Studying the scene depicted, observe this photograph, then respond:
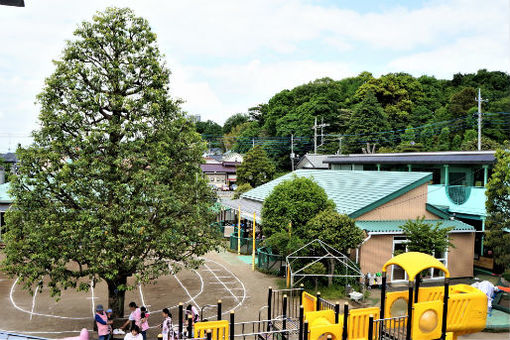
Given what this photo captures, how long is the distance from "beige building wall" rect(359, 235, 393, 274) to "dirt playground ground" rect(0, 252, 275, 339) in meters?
4.53

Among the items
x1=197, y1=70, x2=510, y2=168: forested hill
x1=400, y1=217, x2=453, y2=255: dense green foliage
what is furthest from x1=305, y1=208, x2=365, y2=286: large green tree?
x1=197, y1=70, x2=510, y2=168: forested hill

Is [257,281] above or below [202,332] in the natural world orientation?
below

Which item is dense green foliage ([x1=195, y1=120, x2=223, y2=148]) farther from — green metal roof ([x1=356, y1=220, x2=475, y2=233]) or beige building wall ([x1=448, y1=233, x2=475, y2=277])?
beige building wall ([x1=448, y1=233, x2=475, y2=277])

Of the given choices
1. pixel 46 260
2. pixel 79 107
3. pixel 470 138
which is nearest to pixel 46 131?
pixel 79 107

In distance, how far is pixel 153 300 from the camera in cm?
1727

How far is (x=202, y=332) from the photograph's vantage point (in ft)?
35.2

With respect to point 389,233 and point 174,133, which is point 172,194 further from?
point 389,233

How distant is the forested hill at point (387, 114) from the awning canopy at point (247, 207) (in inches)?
958

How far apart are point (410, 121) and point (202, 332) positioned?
5419cm

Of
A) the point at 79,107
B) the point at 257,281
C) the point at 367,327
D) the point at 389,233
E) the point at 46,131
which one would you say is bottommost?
the point at 257,281

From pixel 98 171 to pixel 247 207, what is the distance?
1631 centimetres

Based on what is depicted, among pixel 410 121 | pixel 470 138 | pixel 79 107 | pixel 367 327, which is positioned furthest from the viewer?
pixel 410 121

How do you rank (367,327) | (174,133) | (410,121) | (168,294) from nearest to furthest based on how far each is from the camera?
(367,327)
(174,133)
(168,294)
(410,121)

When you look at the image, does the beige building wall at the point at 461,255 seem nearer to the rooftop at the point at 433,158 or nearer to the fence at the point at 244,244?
the rooftop at the point at 433,158
